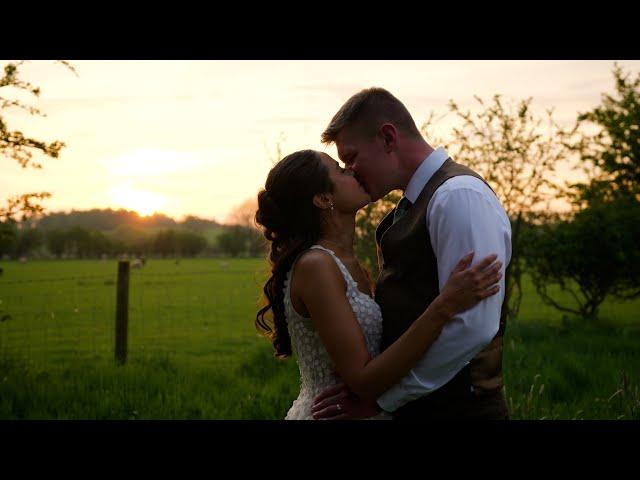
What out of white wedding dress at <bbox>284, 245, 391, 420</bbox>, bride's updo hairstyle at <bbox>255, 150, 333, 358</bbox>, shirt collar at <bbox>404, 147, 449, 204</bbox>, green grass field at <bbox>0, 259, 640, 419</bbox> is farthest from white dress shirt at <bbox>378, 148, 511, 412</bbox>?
green grass field at <bbox>0, 259, 640, 419</bbox>

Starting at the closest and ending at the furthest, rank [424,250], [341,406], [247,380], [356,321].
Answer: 1. [424,250]
2. [356,321]
3. [341,406]
4. [247,380]

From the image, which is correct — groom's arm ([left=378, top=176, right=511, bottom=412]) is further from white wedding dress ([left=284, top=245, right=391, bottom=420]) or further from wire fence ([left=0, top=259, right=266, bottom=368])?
wire fence ([left=0, top=259, right=266, bottom=368])

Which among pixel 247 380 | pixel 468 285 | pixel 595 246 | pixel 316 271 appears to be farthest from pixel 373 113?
pixel 595 246

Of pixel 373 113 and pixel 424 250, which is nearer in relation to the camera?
pixel 424 250

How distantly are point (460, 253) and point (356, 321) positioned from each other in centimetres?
64

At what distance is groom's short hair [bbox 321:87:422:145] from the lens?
3596mm

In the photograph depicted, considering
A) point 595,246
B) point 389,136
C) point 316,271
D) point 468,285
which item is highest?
point 595,246

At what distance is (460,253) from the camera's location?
9.61ft

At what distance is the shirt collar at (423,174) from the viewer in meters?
3.38

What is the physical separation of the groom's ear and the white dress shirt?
1.84 ft

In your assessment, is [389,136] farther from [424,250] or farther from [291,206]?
[424,250]
